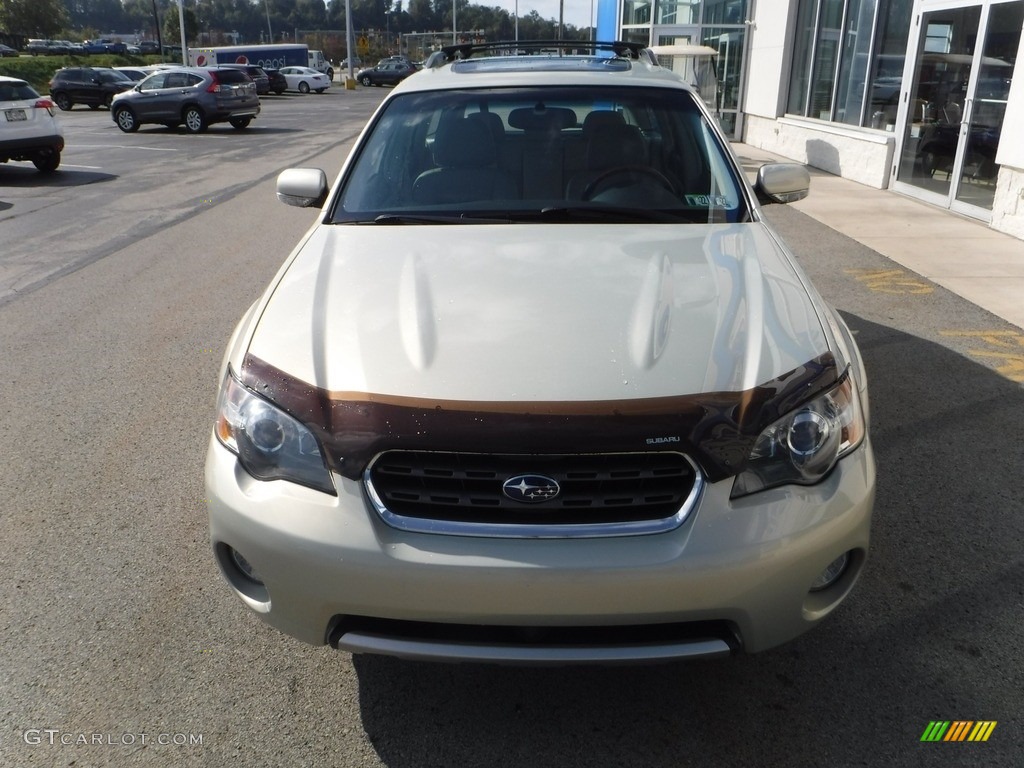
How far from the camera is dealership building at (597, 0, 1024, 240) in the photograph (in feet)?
32.4

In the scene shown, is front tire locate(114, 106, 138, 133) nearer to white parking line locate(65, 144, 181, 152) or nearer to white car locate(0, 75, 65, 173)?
white parking line locate(65, 144, 181, 152)

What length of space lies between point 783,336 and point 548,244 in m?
0.98

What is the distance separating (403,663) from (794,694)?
3.90 ft

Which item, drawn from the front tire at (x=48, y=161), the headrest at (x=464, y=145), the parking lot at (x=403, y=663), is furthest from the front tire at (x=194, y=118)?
the headrest at (x=464, y=145)

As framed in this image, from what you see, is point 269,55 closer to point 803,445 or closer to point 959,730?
point 803,445

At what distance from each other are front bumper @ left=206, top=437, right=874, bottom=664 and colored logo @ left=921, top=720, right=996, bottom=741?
22.2 inches

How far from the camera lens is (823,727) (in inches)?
98.8

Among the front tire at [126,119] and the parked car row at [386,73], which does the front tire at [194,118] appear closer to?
the front tire at [126,119]


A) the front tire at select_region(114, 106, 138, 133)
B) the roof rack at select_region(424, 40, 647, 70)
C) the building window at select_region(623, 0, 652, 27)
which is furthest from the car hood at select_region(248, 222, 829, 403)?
the front tire at select_region(114, 106, 138, 133)

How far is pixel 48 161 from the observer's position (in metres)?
15.0

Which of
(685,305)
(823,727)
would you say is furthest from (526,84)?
(823,727)

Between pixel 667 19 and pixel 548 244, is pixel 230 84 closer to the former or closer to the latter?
pixel 667 19

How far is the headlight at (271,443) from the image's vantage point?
2.28m

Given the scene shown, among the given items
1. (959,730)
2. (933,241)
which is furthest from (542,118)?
(933,241)
